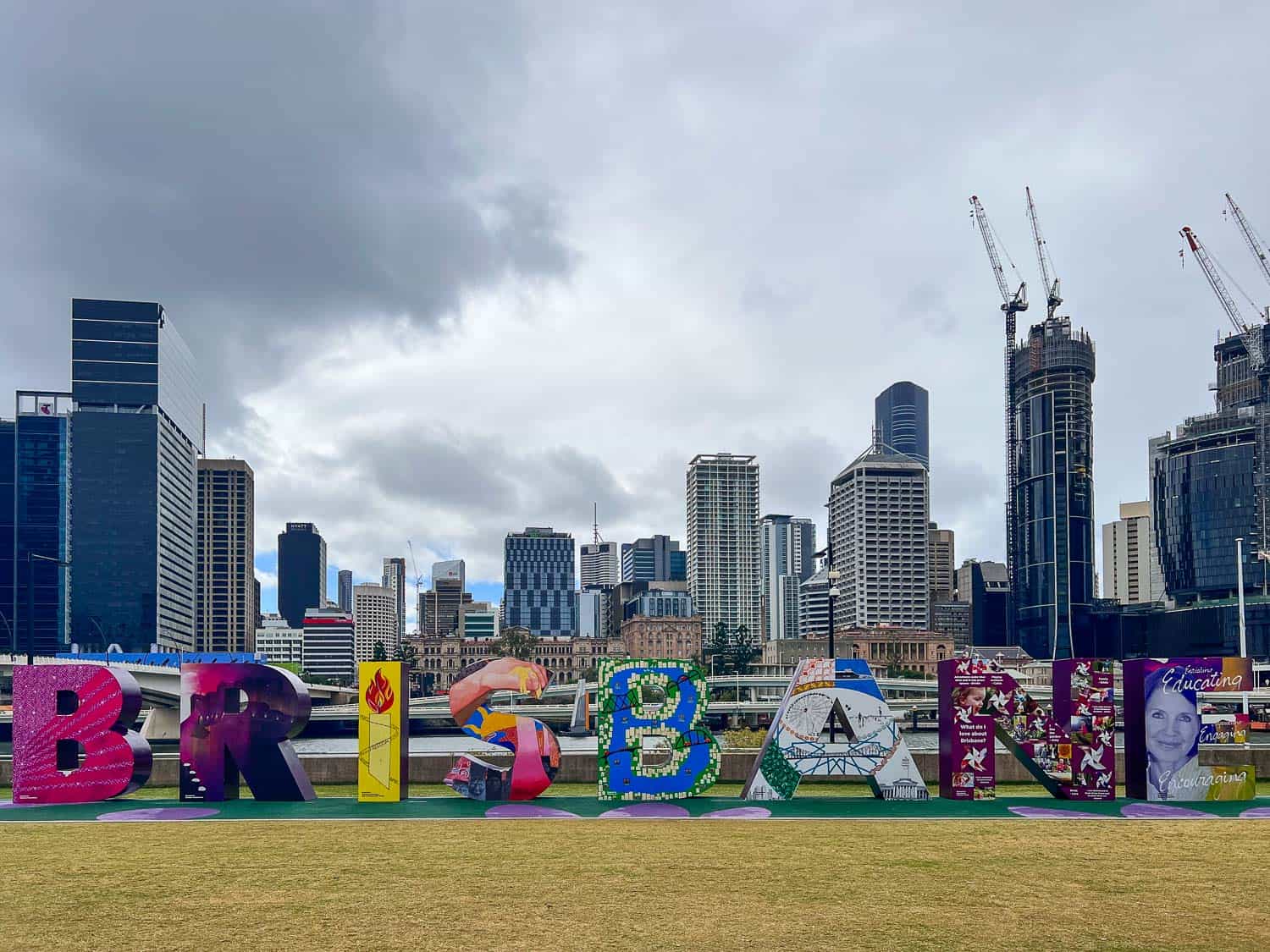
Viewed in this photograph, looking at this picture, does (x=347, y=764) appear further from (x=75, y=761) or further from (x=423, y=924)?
(x=423, y=924)

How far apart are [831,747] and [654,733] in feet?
14.9

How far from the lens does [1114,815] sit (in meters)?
26.6

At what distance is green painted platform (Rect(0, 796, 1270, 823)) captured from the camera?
26.4m

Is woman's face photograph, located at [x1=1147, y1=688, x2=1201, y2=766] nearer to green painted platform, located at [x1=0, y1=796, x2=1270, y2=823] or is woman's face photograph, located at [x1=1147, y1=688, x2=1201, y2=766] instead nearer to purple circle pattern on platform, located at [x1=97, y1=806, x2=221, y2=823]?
green painted platform, located at [x1=0, y1=796, x2=1270, y2=823]

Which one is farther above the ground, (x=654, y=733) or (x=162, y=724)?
(x=654, y=733)

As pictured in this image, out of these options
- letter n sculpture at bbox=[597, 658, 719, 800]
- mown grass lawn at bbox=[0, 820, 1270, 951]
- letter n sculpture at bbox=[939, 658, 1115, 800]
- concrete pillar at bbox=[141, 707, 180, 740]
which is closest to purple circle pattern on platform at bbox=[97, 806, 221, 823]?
mown grass lawn at bbox=[0, 820, 1270, 951]

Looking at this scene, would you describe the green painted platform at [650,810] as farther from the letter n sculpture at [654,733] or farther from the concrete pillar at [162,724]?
the concrete pillar at [162,724]

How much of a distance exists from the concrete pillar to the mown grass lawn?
8743 centimetres

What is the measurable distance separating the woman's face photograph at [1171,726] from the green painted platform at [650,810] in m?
1.46

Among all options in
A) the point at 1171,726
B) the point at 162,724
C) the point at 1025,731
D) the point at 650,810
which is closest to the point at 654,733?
the point at 650,810

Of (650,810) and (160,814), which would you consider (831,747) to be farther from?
(160,814)

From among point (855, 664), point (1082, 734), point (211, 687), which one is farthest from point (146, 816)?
point (1082, 734)

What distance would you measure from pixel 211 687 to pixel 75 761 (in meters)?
4.16

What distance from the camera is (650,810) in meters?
27.4
